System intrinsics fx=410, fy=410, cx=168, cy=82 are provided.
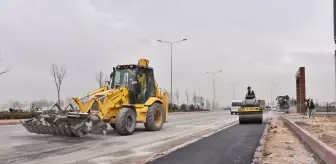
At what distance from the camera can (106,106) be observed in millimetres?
16453

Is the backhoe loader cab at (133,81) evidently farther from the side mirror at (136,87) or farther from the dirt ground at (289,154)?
the dirt ground at (289,154)

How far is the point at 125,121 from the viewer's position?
17.0 meters

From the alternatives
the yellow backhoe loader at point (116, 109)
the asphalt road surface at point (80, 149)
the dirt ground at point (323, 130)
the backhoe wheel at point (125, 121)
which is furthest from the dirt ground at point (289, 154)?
the yellow backhoe loader at point (116, 109)

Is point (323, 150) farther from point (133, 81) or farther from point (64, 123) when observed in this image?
point (133, 81)

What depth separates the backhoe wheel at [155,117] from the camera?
754 inches

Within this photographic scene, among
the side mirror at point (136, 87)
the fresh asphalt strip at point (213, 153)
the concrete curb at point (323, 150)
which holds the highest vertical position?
the side mirror at point (136, 87)

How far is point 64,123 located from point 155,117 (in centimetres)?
643

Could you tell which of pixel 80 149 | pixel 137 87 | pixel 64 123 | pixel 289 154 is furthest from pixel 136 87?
pixel 289 154

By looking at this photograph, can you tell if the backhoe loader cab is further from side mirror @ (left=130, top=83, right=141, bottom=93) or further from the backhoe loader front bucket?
the backhoe loader front bucket

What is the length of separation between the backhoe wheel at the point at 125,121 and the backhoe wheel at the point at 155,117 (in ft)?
4.77

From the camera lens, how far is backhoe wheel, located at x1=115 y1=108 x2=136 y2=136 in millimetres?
16641

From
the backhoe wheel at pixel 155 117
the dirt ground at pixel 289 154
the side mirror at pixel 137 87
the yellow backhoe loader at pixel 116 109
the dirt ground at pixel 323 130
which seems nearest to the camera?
the dirt ground at pixel 289 154

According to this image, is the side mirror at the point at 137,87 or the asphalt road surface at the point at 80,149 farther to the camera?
the side mirror at the point at 137,87

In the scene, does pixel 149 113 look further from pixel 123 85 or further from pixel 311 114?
pixel 311 114
